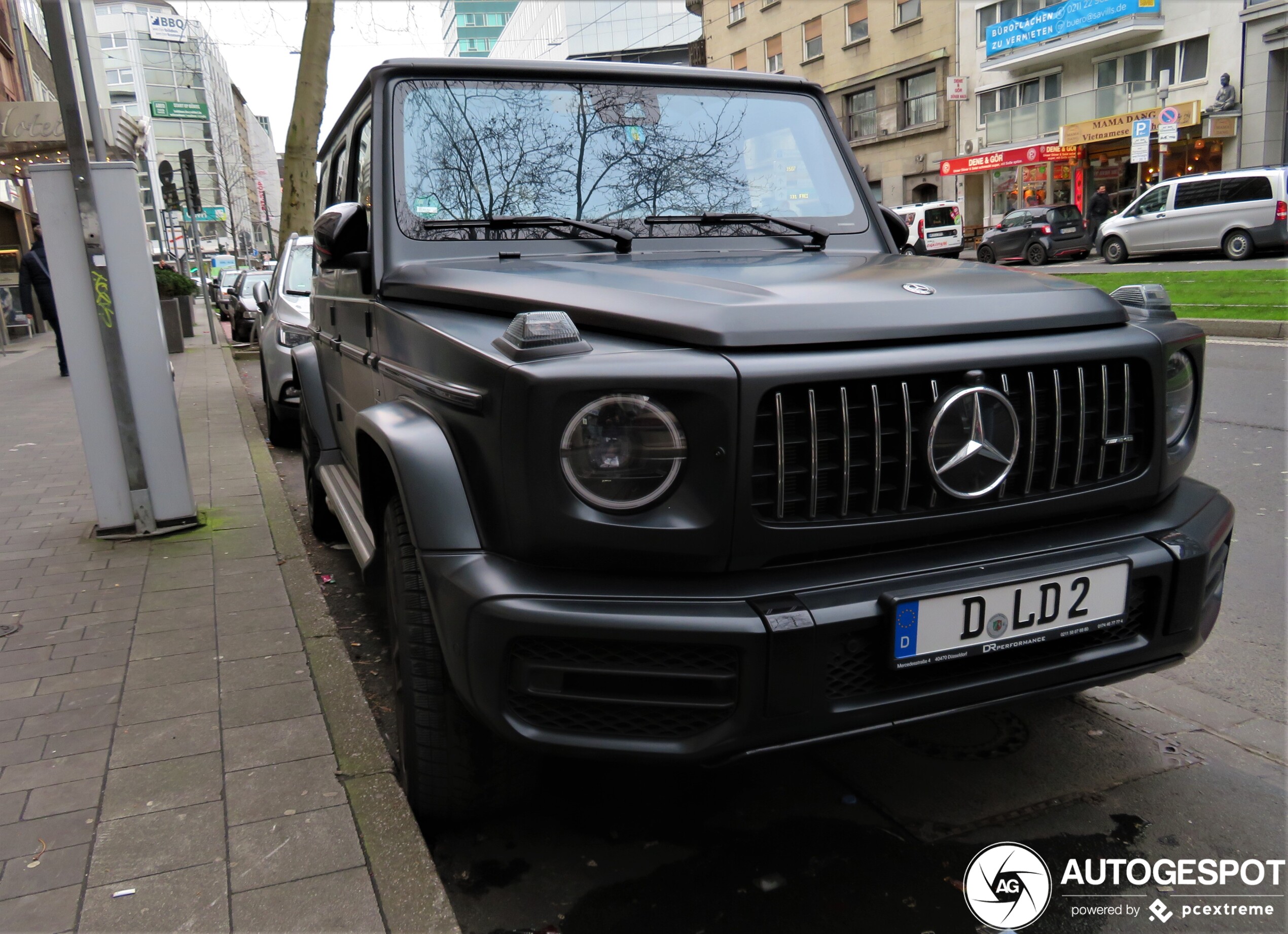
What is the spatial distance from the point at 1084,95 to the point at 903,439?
32253 mm

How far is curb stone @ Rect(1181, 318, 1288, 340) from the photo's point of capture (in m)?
10.0

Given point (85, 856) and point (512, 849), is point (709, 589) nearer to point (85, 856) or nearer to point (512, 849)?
point (512, 849)

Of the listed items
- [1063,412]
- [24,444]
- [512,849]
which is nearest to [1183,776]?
[1063,412]

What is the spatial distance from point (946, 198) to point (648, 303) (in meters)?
36.6

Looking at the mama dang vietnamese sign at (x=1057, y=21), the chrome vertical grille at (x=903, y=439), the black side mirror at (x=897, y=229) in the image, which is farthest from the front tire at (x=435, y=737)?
the mama dang vietnamese sign at (x=1057, y=21)

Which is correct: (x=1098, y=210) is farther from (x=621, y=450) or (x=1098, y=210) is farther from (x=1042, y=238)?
(x=621, y=450)

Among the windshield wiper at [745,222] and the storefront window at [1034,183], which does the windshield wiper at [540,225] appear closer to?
the windshield wiper at [745,222]

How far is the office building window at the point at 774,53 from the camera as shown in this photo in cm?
4200

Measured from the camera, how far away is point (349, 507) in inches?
137

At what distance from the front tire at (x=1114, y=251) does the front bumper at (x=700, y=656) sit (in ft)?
71.7

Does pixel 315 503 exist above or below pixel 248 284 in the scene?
below

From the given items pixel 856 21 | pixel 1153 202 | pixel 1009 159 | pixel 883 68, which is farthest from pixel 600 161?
pixel 856 21

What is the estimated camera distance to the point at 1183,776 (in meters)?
2.65

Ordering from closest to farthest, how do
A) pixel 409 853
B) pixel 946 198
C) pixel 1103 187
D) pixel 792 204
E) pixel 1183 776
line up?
pixel 409 853 → pixel 1183 776 → pixel 792 204 → pixel 1103 187 → pixel 946 198
